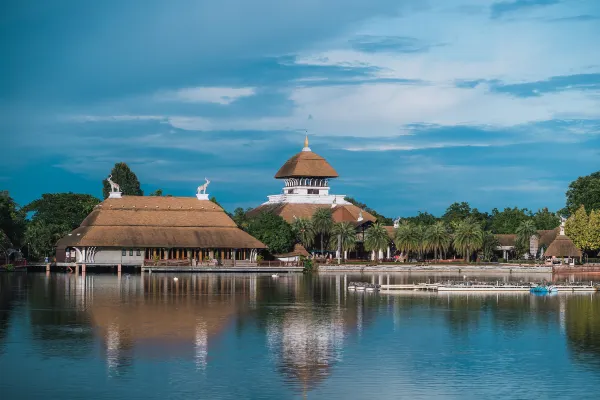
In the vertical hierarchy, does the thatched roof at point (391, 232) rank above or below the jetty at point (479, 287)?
above

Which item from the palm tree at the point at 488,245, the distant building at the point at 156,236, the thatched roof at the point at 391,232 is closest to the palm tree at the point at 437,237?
the thatched roof at the point at 391,232

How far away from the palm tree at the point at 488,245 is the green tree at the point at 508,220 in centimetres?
1436

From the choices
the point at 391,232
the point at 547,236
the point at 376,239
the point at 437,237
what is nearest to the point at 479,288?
the point at 376,239

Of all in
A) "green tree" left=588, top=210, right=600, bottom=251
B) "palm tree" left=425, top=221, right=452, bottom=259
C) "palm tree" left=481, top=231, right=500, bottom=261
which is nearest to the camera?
"palm tree" left=425, top=221, right=452, bottom=259

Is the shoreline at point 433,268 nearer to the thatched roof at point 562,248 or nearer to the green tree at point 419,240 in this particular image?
the green tree at point 419,240

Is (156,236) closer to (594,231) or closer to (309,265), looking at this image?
(309,265)

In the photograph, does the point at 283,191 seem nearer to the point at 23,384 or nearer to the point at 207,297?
the point at 207,297

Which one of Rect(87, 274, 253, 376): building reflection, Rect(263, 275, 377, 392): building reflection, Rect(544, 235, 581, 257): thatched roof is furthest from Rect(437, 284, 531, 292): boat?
Rect(544, 235, 581, 257): thatched roof

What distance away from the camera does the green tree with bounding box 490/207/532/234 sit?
5595 inches

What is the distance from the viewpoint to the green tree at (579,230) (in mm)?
117500

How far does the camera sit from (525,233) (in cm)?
12538

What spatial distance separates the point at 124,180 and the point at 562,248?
194 ft

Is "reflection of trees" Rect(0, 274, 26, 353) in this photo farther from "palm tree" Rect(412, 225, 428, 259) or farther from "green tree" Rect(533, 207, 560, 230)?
"green tree" Rect(533, 207, 560, 230)

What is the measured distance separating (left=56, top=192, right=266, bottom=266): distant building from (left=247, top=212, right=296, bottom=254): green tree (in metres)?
3.95
